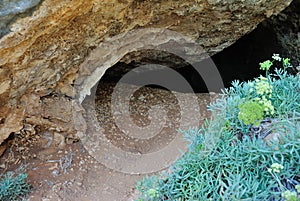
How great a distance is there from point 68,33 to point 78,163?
1.09m

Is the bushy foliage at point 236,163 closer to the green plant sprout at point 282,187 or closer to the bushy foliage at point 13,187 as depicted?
the green plant sprout at point 282,187

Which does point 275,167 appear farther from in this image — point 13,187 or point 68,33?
point 13,187

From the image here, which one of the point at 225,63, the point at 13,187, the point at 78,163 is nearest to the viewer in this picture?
the point at 13,187

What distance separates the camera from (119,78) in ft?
12.0

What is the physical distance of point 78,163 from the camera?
2.61m

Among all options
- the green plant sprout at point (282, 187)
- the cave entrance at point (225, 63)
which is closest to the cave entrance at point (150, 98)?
the cave entrance at point (225, 63)

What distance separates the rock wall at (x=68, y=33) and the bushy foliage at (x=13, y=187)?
304 mm

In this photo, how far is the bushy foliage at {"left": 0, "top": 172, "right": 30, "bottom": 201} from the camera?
2145 mm

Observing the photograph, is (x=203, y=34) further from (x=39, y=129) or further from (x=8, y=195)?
(x=8, y=195)

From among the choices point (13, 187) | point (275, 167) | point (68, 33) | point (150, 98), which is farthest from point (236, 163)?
point (150, 98)

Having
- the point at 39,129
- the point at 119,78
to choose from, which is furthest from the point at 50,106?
the point at 119,78

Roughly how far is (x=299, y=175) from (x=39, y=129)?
2012mm

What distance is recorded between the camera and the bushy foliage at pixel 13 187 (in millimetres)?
2145

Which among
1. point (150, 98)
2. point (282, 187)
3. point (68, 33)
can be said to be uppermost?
point (68, 33)
